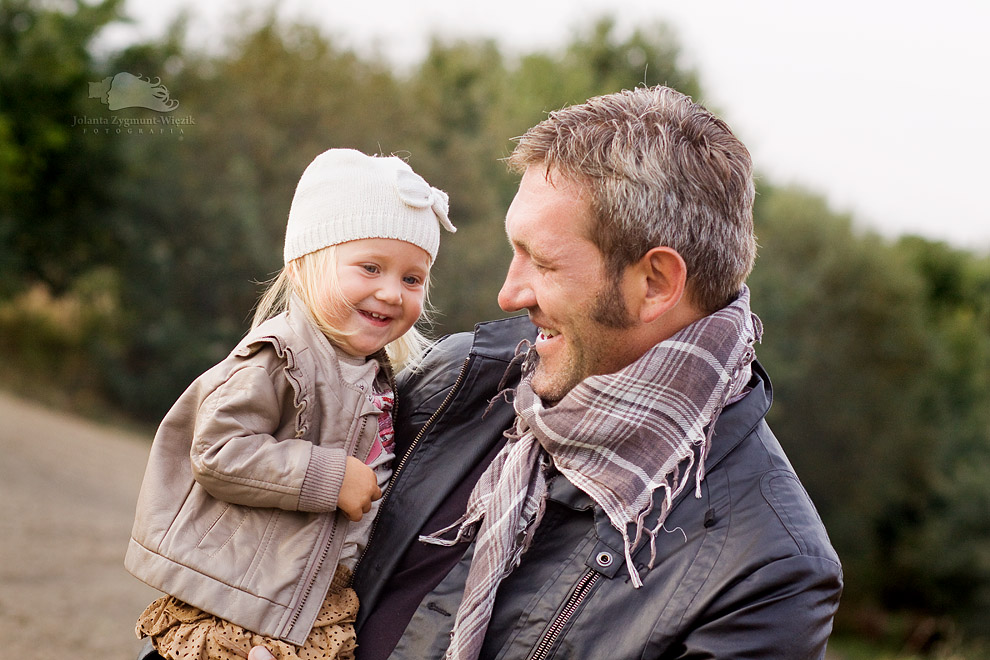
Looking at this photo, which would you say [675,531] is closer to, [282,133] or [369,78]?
[282,133]

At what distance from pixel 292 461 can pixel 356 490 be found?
0.53 ft

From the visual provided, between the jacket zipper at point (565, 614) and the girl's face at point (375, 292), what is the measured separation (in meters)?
0.82

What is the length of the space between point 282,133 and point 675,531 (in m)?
17.3

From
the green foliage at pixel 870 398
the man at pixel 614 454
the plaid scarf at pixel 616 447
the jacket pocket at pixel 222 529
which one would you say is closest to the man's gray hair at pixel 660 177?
the man at pixel 614 454

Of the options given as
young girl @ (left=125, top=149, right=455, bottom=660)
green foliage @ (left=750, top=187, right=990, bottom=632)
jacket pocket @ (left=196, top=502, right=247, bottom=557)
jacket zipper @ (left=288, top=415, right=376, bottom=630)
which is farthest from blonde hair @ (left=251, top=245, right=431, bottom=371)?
green foliage @ (left=750, top=187, right=990, bottom=632)

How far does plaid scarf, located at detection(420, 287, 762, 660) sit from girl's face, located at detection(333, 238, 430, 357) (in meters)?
0.44

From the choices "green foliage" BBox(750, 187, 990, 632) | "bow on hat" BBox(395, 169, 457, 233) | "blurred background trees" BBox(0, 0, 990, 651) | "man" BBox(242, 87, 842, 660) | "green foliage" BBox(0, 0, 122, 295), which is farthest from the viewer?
"green foliage" BBox(750, 187, 990, 632)

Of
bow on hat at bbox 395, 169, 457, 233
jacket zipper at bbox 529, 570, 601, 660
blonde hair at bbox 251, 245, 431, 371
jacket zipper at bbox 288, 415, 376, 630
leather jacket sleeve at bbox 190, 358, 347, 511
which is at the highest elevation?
bow on hat at bbox 395, 169, 457, 233

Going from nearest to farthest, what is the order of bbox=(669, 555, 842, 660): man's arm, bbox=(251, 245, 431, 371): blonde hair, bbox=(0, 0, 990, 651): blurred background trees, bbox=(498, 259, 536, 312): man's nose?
bbox=(669, 555, 842, 660): man's arm
bbox=(498, 259, 536, 312): man's nose
bbox=(251, 245, 431, 371): blonde hair
bbox=(0, 0, 990, 651): blurred background trees

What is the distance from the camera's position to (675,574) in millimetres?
1888

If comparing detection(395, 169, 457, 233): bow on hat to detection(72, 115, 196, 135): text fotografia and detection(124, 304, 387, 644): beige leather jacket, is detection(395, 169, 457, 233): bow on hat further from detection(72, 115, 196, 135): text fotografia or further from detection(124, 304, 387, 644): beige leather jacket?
detection(72, 115, 196, 135): text fotografia

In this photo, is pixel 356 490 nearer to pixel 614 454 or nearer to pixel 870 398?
pixel 614 454

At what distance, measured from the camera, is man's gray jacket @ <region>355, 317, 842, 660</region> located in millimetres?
1806

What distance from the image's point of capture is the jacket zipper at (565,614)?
1907mm
